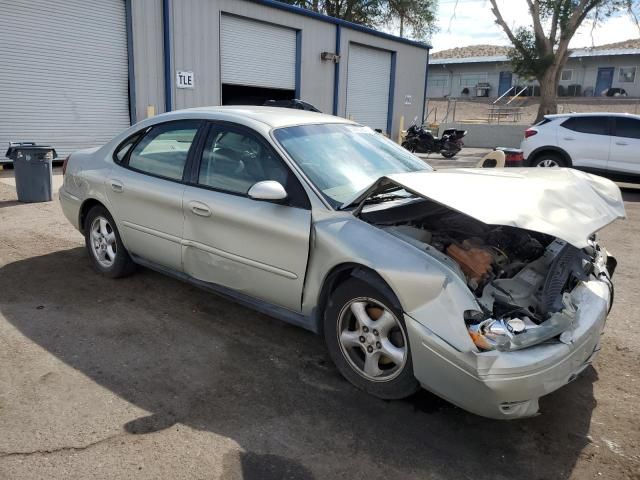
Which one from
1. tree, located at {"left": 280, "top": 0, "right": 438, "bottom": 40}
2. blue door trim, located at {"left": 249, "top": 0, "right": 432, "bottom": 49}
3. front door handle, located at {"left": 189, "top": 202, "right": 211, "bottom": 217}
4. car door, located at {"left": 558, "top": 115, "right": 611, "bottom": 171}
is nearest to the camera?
front door handle, located at {"left": 189, "top": 202, "right": 211, "bottom": 217}

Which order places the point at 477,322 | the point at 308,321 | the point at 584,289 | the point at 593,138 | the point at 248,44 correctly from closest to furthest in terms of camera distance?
1. the point at 477,322
2. the point at 584,289
3. the point at 308,321
4. the point at 593,138
5. the point at 248,44

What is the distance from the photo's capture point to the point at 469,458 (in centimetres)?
276

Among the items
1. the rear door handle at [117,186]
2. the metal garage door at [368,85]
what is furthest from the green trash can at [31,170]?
the metal garage door at [368,85]

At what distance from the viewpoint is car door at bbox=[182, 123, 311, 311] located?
3.50 metres

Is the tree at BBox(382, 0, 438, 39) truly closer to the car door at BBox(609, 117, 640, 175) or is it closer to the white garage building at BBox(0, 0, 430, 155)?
the white garage building at BBox(0, 0, 430, 155)

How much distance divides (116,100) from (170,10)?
9.03ft

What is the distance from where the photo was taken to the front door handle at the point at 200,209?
3945 millimetres

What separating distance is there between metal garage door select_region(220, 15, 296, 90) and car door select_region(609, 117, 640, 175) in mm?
10470

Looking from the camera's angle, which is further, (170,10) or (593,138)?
(170,10)

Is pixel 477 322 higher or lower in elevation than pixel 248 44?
lower

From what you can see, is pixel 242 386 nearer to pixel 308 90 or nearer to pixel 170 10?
pixel 170 10

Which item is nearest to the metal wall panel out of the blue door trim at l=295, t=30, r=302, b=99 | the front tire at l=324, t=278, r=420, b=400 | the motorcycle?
the blue door trim at l=295, t=30, r=302, b=99

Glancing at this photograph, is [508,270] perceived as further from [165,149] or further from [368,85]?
[368,85]

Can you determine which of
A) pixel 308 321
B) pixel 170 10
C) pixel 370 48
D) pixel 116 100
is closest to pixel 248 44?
pixel 170 10
